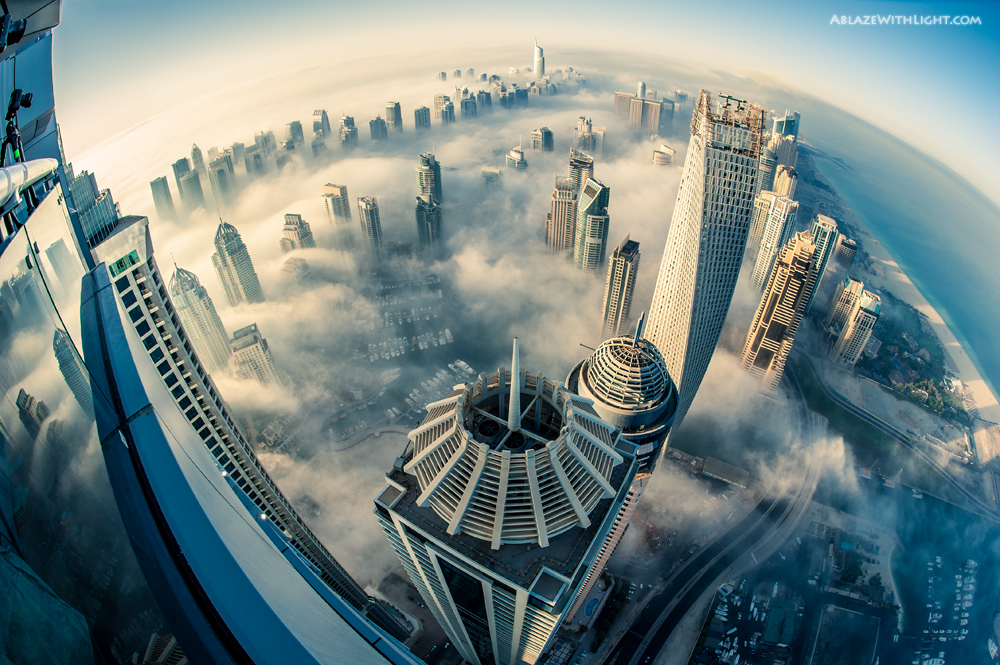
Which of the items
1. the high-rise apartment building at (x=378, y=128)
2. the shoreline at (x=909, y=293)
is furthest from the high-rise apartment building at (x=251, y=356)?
the shoreline at (x=909, y=293)

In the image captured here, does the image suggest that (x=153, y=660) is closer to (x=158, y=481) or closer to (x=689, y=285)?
(x=158, y=481)

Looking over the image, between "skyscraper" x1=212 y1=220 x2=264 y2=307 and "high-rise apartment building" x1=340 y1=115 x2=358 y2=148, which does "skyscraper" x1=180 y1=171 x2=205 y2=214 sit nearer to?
"skyscraper" x1=212 y1=220 x2=264 y2=307

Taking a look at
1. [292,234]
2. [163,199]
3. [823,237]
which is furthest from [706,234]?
[163,199]

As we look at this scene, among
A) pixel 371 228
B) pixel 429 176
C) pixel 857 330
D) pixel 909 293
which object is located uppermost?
pixel 429 176

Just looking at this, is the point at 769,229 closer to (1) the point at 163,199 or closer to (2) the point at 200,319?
(2) the point at 200,319

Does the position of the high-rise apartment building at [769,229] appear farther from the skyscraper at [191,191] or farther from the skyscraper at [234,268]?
the skyscraper at [191,191]

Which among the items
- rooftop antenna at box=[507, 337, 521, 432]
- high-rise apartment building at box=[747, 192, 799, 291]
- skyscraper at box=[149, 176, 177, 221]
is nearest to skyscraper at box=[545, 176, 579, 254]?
high-rise apartment building at box=[747, 192, 799, 291]
